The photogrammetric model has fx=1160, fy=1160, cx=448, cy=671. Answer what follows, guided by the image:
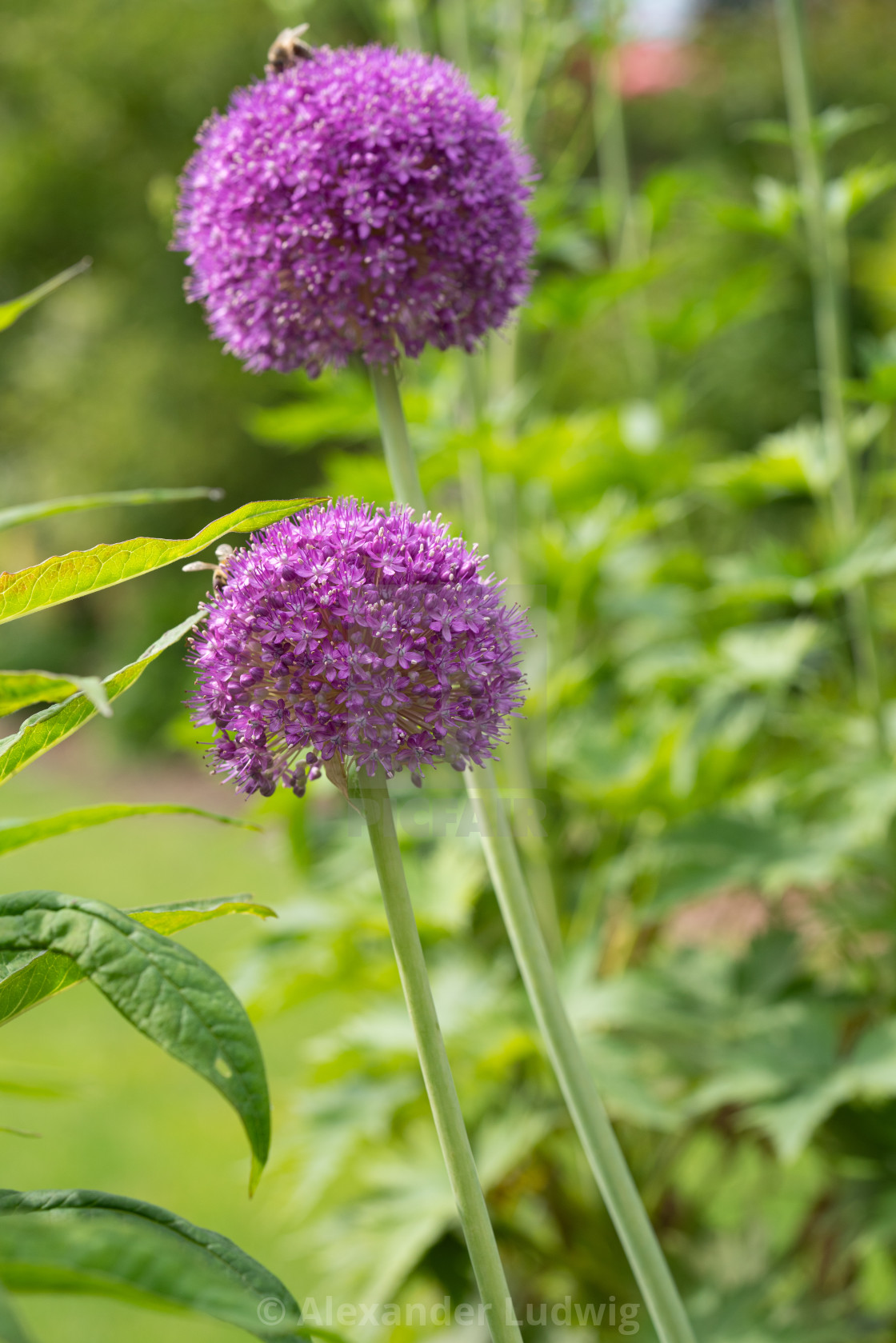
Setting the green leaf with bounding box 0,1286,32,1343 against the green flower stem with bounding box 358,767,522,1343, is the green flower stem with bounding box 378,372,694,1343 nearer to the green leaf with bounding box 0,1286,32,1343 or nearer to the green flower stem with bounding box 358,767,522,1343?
the green flower stem with bounding box 358,767,522,1343

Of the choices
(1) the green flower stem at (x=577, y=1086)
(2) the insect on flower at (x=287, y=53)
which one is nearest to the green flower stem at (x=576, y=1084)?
(1) the green flower stem at (x=577, y=1086)

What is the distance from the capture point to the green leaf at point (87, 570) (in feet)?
2.35

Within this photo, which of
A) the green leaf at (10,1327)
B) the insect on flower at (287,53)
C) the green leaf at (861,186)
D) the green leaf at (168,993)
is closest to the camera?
the green leaf at (10,1327)

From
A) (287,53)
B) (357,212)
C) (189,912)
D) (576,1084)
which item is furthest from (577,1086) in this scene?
(287,53)

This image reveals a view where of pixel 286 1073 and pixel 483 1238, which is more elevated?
pixel 286 1073

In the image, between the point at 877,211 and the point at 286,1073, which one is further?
the point at 877,211

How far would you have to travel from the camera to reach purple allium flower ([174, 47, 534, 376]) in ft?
3.18

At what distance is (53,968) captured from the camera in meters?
0.71

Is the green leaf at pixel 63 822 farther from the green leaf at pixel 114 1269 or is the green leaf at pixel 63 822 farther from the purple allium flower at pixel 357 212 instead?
the purple allium flower at pixel 357 212

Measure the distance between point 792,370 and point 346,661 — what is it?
7.05 metres

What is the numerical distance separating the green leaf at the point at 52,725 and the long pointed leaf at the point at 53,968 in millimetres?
118

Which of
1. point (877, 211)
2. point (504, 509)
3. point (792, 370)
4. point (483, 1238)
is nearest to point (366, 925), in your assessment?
point (504, 509)

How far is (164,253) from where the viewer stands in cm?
1103

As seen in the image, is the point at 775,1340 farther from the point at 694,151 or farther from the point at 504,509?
the point at 694,151
